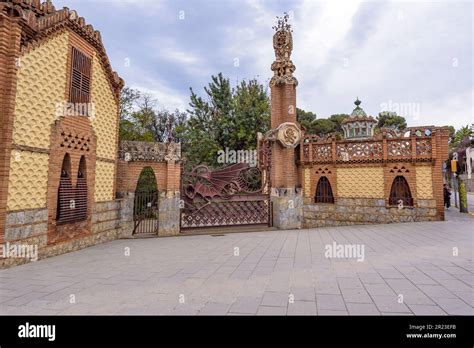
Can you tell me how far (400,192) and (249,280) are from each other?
1003 cm

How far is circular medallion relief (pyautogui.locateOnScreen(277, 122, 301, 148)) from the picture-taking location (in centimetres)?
1137

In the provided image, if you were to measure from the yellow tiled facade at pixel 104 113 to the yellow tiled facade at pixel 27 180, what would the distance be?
86.8 inches

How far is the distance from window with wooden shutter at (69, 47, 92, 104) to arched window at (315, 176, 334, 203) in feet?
34.8

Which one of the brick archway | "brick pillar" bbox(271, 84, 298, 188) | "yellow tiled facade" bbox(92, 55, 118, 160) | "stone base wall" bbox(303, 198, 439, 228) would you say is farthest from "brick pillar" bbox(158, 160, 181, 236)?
"stone base wall" bbox(303, 198, 439, 228)

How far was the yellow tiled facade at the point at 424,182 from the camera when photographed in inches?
434

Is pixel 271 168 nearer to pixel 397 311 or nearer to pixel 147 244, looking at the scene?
pixel 147 244

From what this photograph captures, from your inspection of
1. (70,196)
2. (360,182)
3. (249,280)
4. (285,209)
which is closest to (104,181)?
(70,196)

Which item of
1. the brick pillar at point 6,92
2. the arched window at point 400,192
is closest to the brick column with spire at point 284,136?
the arched window at point 400,192

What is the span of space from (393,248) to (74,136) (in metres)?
9.36

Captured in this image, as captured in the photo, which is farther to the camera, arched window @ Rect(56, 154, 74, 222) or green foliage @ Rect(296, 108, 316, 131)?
green foliage @ Rect(296, 108, 316, 131)

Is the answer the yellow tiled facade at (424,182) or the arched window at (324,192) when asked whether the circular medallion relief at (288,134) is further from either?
the yellow tiled facade at (424,182)

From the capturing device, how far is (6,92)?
5.32 meters

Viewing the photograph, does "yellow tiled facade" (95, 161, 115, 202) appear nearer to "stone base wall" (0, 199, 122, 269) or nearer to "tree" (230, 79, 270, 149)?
"stone base wall" (0, 199, 122, 269)

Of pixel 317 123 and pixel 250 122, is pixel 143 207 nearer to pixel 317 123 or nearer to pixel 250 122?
pixel 250 122
